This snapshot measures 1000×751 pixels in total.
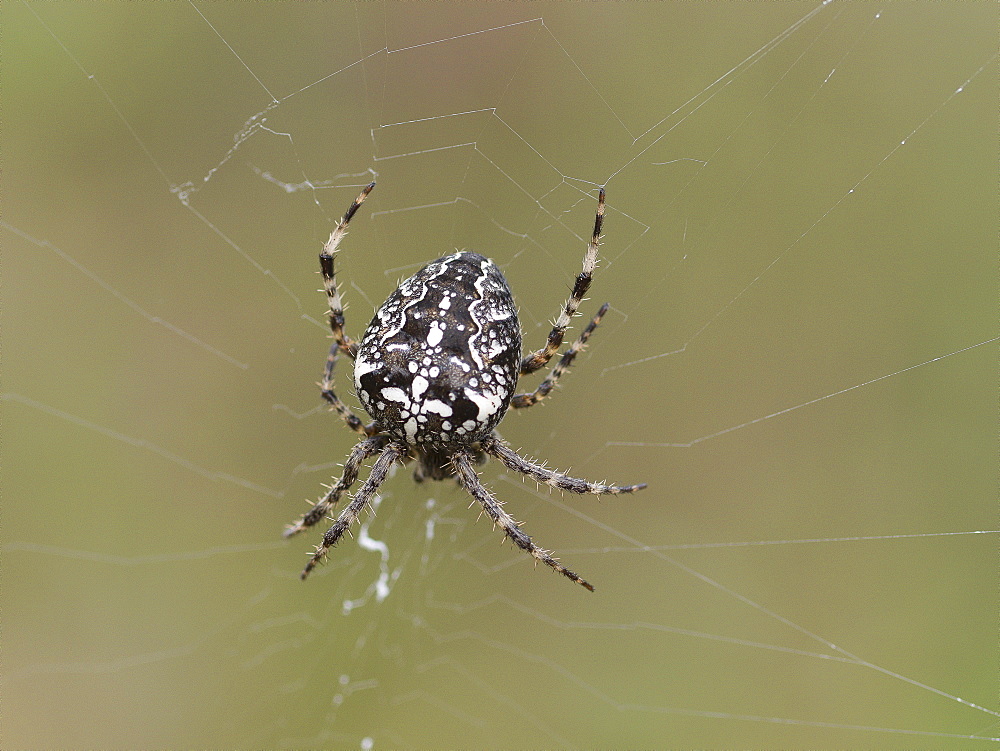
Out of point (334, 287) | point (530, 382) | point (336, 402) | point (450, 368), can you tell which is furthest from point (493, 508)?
point (530, 382)

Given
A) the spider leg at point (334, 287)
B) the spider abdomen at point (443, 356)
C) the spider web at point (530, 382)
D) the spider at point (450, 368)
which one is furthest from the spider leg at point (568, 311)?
the spider web at point (530, 382)

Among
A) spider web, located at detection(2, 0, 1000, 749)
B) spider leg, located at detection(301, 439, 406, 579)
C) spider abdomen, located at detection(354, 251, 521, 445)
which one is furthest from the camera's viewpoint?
spider web, located at detection(2, 0, 1000, 749)

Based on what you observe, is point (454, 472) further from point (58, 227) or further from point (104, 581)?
point (58, 227)

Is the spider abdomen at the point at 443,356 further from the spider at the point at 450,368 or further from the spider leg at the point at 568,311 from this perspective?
the spider leg at the point at 568,311

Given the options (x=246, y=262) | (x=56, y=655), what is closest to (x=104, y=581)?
(x=56, y=655)

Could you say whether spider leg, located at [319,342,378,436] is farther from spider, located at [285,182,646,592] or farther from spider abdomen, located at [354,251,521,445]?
spider abdomen, located at [354,251,521,445]

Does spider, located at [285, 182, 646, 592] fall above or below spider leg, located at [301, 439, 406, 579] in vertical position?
above

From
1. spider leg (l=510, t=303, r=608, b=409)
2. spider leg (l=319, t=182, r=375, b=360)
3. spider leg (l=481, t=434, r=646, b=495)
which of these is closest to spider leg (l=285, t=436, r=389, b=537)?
spider leg (l=319, t=182, r=375, b=360)
